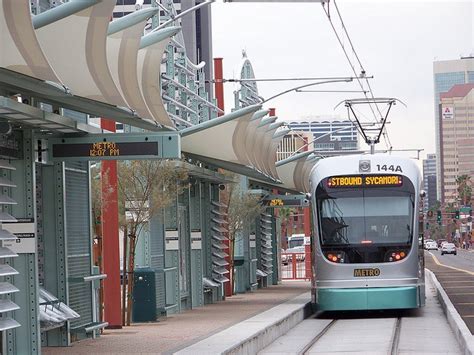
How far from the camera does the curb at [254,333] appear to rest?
17688 millimetres

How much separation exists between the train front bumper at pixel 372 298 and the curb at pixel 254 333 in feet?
2.97

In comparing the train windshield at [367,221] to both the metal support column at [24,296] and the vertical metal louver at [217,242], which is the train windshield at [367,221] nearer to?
the vertical metal louver at [217,242]

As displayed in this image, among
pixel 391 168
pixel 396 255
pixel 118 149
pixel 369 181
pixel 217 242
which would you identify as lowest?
pixel 396 255

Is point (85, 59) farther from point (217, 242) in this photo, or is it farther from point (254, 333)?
point (217, 242)

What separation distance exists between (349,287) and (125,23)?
12.2 metres

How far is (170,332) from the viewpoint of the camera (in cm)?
2242

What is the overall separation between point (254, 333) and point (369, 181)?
28.0ft

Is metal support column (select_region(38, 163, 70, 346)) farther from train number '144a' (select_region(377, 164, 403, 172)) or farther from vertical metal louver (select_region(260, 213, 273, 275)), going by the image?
vertical metal louver (select_region(260, 213, 273, 275))

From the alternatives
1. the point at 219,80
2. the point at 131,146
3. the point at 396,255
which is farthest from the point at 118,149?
the point at 219,80

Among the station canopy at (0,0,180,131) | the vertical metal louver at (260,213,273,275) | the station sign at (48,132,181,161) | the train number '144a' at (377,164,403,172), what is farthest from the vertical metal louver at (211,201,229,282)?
the station sign at (48,132,181,161)

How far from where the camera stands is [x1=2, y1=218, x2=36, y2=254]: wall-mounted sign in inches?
656

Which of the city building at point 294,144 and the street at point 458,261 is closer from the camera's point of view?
the city building at point 294,144

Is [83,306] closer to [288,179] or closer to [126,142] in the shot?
[126,142]

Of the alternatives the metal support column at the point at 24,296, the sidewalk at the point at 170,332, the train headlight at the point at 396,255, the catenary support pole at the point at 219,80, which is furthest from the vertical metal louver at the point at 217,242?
the metal support column at the point at 24,296
